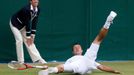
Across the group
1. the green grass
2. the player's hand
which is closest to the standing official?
the player's hand

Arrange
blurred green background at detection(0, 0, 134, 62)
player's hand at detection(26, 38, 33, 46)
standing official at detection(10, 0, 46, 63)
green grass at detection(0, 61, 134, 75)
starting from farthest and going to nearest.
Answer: blurred green background at detection(0, 0, 134, 62) → player's hand at detection(26, 38, 33, 46) → standing official at detection(10, 0, 46, 63) → green grass at detection(0, 61, 134, 75)

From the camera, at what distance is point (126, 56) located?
13148mm

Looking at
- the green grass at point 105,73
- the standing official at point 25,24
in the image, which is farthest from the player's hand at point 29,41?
the green grass at point 105,73

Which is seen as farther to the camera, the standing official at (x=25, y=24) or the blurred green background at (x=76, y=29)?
the blurred green background at (x=76, y=29)

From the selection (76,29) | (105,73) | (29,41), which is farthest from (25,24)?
(105,73)

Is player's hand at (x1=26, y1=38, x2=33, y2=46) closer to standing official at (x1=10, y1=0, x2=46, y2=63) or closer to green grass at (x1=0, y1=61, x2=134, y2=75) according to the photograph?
standing official at (x1=10, y1=0, x2=46, y2=63)

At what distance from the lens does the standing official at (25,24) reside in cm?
1154

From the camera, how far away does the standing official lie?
37.9 ft

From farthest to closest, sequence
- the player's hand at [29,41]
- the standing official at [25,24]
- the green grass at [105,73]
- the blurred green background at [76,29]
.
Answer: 1. the blurred green background at [76,29]
2. the player's hand at [29,41]
3. the standing official at [25,24]
4. the green grass at [105,73]

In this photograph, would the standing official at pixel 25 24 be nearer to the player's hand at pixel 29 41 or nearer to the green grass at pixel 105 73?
the player's hand at pixel 29 41

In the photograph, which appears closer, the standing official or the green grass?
the green grass

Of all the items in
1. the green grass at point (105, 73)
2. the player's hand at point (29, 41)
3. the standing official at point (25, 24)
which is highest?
the standing official at point (25, 24)

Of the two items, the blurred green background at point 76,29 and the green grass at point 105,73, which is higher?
the blurred green background at point 76,29

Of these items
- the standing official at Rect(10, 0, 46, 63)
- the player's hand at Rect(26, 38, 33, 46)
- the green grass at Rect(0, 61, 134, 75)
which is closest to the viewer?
the green grass at Rect(0, 61, 134, 75)
